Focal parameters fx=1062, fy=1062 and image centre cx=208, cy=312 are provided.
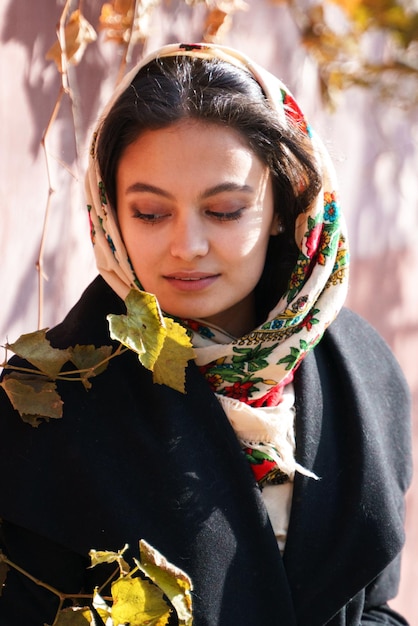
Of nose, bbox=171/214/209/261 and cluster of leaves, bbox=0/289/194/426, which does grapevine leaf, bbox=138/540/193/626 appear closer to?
cluster of leaves, bbox=0/289/194/426

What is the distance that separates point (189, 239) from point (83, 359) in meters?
0.29

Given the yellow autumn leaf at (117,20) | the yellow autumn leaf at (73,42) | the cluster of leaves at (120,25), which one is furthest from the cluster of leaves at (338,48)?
the yellow autumn leaf at (73,42)

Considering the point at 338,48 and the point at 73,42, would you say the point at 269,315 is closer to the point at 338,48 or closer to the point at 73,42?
the point at 73,42

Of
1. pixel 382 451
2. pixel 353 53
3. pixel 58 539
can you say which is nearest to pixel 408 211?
pixel 353 53

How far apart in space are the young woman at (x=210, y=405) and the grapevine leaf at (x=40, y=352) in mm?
74

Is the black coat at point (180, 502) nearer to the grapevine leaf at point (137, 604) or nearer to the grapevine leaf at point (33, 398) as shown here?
the grapevine leaf at point (33, 398)

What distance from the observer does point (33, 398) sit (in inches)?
73.4

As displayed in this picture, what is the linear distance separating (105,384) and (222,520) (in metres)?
0.33

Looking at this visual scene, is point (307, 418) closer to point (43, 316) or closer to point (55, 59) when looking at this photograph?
point (43, 316)

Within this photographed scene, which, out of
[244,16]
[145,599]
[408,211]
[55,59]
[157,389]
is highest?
[244,16]

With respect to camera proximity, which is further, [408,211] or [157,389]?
[408,211]

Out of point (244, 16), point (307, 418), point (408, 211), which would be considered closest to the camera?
point (307, 418)

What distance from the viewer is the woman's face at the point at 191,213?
6.16ft

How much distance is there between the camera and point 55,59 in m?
2.37
